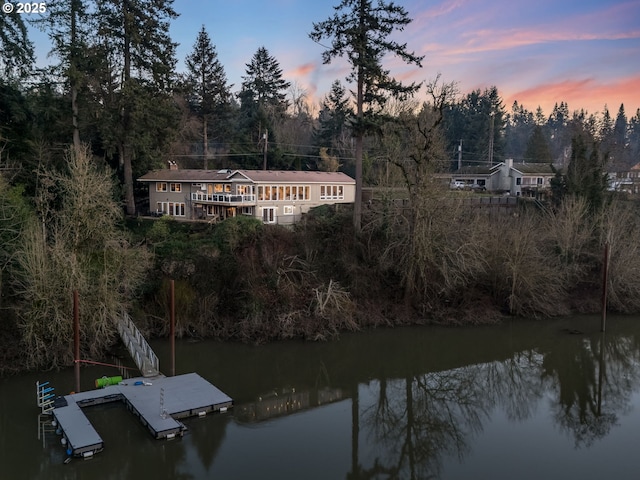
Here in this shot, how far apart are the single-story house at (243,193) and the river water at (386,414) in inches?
521

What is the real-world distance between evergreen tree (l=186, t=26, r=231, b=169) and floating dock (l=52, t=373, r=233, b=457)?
3212cm

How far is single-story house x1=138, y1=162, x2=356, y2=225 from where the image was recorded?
113 ft

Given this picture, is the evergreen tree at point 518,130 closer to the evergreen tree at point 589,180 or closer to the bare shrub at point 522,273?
the evergreen tree at point 589,180

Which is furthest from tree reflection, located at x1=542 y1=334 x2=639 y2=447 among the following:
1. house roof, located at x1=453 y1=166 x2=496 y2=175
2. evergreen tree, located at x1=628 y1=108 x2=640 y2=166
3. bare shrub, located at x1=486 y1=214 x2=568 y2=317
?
evergreen tree, located at x1=628 y1=108 x2=640 y2=166

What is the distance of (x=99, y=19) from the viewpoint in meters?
32.5

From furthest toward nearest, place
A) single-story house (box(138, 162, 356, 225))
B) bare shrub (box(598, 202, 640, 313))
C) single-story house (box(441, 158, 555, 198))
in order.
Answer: single-story house (box(441, 158, 555, 198)), single-story house (box(138, 162, 356, 225)), bare shrub (box(598, 202, 640, 313))

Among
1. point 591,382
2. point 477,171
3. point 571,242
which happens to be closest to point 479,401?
point 591,382

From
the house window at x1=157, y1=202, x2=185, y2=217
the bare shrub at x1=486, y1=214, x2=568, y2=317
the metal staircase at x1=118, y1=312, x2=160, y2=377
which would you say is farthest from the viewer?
the house window at x1=157, y1=202, x2=185, y2=217

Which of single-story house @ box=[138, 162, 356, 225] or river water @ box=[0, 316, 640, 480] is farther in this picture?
single-story house @ box=[138, 162, 356, 225]

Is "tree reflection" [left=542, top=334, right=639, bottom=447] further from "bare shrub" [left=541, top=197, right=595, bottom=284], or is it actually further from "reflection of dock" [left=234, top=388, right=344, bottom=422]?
"reflection of dock" [left=234, top=388, right=344, bottom=422]

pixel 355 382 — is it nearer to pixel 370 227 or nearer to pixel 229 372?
pixel 229 372

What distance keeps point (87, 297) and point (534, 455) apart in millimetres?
17089

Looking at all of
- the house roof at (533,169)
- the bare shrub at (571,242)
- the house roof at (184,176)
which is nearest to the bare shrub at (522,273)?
the bare shrub at (571,242)

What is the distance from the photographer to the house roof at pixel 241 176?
34766 mm
